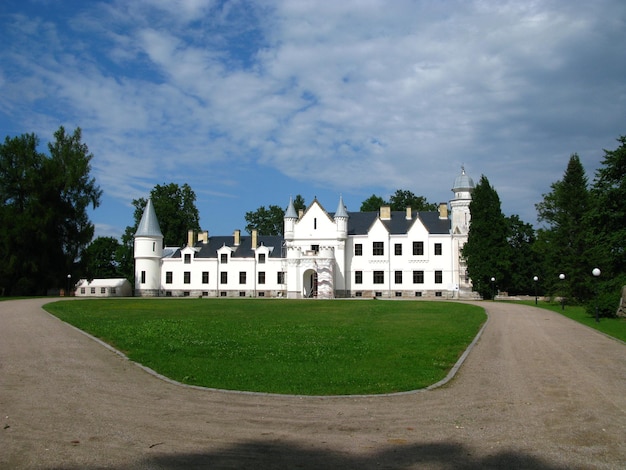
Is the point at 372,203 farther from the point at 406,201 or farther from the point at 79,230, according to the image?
the point at 79,230

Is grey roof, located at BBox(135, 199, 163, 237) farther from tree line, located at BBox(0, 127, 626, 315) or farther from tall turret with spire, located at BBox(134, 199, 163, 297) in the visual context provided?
tree line, located at BBox(0, 127, 626, 315)

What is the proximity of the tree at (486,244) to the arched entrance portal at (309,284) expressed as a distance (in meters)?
16.5

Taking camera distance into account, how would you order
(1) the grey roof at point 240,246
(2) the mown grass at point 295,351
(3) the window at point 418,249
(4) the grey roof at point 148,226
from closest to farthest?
(2) the mown grass at point 295,351 < (3) the window at point 418,249 < (4) the grey roof at point 148,226 < (1) the grey roof at point 240,246

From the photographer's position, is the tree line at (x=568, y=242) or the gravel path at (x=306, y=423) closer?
the gravel path at (x=306, y=423)

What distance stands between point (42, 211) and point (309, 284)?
28.9 m

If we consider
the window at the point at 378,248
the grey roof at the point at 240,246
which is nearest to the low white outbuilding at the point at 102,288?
the grey roof at the point at 240,246

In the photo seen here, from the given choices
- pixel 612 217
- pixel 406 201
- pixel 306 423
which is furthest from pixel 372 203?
pixel 306 423

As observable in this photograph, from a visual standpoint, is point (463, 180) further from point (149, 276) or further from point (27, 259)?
point (27, 259)

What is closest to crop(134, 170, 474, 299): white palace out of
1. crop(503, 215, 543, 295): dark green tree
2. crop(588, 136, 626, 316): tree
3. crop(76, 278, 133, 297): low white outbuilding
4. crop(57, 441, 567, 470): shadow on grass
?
crop(76, 278, 133, 297): low white outbuilding

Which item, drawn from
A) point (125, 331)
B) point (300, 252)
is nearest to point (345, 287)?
point (300, 252)

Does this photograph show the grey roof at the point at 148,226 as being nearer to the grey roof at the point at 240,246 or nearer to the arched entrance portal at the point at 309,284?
the grey roof at the point at 240,246

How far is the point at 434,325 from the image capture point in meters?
24.7

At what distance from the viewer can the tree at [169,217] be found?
274ft

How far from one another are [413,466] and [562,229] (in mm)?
49882
